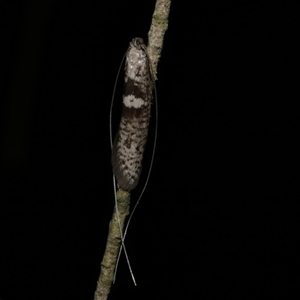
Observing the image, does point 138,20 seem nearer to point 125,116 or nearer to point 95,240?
point 125,116

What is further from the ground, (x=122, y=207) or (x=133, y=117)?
(x=133, y=117)

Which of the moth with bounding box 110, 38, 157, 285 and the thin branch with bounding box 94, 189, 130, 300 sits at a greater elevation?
the moth with bounding box 110, 38, 157, 285

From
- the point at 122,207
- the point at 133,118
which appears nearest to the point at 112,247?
the point at 122,207

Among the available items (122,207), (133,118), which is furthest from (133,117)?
(122,207)

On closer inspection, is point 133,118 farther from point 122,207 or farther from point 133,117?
point 122,207

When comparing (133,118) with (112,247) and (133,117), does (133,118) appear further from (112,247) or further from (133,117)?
(112,247)

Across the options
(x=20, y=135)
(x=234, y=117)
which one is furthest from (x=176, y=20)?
(x=20, y=135)

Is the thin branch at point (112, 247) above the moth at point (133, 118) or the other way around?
the other way around

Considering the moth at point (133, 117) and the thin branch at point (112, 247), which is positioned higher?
the moth at point (133, 117)

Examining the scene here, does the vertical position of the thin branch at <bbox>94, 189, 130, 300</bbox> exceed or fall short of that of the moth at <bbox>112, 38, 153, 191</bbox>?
it falls short
